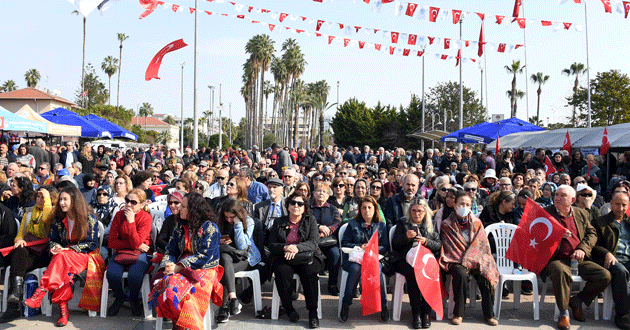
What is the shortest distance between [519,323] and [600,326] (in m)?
0.78

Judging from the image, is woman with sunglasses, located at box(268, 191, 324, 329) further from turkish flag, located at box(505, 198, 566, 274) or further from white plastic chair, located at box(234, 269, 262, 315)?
turkish flag, located at box(505, 198, 566, 274)

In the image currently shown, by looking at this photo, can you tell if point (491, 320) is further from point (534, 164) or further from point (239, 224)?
point (534, 164)

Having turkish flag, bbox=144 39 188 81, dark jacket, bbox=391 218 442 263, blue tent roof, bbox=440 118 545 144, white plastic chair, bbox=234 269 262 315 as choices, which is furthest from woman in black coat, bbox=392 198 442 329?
blue tent roof, bbox=440 118 545 144

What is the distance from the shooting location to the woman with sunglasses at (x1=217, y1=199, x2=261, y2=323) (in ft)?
16.0

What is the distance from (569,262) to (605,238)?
474 millimetres

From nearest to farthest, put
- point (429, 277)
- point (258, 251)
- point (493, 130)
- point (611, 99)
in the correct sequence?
point (429, 277)
point (258, 251)
point (493, 130)
point (611, 99)

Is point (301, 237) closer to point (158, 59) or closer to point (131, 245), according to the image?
point (131, 245)

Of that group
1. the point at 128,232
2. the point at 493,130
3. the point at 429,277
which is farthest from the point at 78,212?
the point at 493,130

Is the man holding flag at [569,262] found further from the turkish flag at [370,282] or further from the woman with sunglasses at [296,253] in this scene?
the woman with sunglasses at [296,253]

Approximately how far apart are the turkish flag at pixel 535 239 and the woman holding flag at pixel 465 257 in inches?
19.1

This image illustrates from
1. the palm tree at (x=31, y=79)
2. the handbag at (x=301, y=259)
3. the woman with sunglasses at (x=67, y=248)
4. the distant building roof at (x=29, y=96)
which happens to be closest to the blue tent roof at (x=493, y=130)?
the handbag at (x=301, y=259)

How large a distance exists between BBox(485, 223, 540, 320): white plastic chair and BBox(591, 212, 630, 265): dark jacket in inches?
28.4

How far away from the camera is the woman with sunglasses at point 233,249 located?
4863 mm

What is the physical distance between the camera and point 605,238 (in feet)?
16.9
